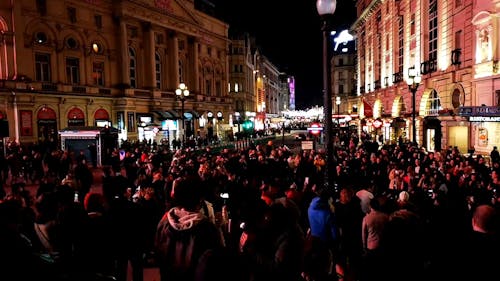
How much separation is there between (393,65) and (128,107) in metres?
29.3

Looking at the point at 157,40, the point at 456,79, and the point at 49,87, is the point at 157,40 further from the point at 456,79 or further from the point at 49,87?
the point at 456,79

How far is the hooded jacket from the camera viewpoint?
3.54 metres

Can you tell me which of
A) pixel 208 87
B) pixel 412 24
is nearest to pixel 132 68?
pixel 208 87

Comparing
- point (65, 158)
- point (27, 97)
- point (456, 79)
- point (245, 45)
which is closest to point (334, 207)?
point (65, 158)

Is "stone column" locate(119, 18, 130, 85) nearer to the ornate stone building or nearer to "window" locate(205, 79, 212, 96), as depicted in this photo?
the ornate stone building

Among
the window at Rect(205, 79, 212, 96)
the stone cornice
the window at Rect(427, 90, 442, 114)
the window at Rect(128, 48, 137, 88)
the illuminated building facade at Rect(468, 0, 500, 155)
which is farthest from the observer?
the window at Rect(205, 79, 212, 96)

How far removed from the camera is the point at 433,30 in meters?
30.0

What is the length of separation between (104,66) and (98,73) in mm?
1046

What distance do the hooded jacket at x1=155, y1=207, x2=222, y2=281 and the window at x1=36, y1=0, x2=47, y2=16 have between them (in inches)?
1542

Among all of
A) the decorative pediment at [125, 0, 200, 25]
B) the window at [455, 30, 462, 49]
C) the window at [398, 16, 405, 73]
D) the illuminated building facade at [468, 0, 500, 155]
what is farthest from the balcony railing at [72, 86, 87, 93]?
the illuminated building facade at [468, 0, 500, 155]

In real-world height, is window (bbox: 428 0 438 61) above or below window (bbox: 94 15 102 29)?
below

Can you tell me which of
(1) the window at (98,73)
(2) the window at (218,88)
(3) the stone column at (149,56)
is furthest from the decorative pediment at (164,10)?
(2) the window at (218,88)

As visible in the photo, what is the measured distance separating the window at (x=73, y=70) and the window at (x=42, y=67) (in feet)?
7.31

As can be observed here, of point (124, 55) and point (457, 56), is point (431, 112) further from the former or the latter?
point (124, 55)
